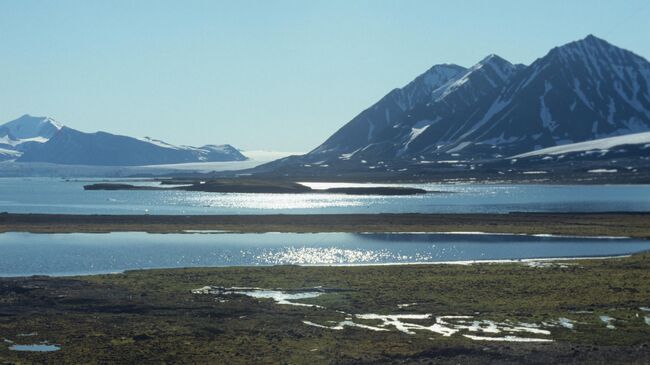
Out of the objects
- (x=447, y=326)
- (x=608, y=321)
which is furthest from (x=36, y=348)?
(x=608, y=321)

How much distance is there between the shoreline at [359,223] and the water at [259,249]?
16.9 ft

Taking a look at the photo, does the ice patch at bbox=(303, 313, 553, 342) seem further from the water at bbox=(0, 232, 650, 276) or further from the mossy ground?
the water at bbox=(0, 232, 650, 276)

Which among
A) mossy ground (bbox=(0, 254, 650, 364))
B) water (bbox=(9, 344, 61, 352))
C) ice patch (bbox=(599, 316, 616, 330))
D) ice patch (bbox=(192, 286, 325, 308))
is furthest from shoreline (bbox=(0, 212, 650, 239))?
water (bbox=(9, 344, 61, 352))

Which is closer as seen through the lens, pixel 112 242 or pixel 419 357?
pixel 419 357

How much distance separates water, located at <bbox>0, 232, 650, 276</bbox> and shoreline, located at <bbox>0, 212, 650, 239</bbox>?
5.17 meters

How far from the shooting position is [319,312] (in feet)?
135

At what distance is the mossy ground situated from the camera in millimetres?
32031

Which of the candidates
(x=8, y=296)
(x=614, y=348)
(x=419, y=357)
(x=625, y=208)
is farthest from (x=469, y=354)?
(x=625, y=208)

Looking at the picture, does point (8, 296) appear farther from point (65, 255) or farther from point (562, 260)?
point (562, 260)

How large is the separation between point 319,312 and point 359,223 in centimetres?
6428

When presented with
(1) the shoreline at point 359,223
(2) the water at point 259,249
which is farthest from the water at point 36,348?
(1) the shoreline at point 359,223

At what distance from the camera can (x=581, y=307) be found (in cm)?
4191

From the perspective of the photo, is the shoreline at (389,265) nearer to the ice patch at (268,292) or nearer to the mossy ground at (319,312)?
the mossy ground at (319,312)

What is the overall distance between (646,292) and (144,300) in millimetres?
28328
